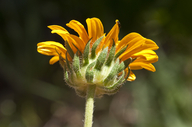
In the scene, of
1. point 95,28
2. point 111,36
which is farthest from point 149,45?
point 95,28

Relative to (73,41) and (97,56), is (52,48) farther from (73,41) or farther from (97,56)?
(97,56)

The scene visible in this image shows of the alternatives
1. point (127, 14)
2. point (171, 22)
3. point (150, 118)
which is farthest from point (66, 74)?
point (171, 22)

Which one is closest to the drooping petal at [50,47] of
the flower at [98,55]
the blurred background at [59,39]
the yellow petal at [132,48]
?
the flower at [98,55]

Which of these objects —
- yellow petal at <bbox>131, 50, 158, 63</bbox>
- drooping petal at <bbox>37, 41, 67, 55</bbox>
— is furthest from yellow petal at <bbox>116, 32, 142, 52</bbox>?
drooping petal at <bbox>37, 41, 67, 55</bbox>

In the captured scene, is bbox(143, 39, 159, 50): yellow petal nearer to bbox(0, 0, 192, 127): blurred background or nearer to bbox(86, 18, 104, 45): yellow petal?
bbox(86, 18, 104, 45): yellow petal

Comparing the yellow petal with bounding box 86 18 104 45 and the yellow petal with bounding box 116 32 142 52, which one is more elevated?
the yellow petal with bounding box 86 18 104 45

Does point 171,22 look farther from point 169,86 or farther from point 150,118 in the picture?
point 150,118
